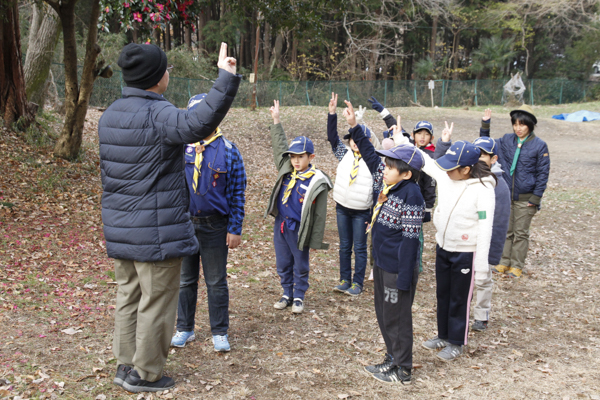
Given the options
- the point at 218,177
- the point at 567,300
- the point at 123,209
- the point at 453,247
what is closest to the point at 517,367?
the point at 453,247

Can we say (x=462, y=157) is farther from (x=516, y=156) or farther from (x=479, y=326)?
(x=516, y=156)

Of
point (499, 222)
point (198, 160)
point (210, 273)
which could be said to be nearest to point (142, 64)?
point (198, 160)

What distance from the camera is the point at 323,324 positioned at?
16.6 ft

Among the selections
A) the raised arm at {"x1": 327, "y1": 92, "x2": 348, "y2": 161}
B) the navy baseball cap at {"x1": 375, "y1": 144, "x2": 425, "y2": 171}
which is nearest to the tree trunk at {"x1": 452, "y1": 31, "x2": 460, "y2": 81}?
the raised arm at {"x1": 327, "y1": 92, "x2": 348, "y2": 161}

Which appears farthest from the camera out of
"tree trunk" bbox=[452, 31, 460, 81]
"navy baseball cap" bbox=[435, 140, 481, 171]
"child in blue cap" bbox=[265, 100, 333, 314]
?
"tree trunk" bbox=[452, 31, 460, 81]

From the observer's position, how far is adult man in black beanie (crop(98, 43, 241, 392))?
10.0ft

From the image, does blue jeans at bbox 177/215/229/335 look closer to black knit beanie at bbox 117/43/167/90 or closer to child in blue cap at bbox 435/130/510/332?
black knit beanie at bbox 117/43/167/90

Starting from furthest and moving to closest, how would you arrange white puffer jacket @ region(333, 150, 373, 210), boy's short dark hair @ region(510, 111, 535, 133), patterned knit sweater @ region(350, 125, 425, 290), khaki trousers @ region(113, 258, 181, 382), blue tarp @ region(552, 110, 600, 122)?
blue tarp @ region(552, 110, 600, 122) → boy's short dark hair @ region(510, 111, 535, 133) → white puffer jacket @ region(333, 150, 373, 210) → patterned knit sweater @ region(350, 125, 425, 290) → khaki trousers @ region(113, 258, 181, 382)

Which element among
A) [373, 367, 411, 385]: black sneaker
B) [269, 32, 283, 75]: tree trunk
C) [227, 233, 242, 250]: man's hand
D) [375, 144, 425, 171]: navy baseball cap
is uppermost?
[269, 32, 283, 75]: tree trunk

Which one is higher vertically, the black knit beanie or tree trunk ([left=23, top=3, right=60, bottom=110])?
tree trunk ([left=23, top=3, right=60, bottom=110])

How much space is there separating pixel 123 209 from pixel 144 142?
458 millimetres

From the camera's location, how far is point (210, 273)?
410 centimetres

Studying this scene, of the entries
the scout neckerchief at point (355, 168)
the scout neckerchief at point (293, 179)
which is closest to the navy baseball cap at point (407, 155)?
the scout neckerchief at point (293, 179)

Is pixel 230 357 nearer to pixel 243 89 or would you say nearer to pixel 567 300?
pixel 567 300
